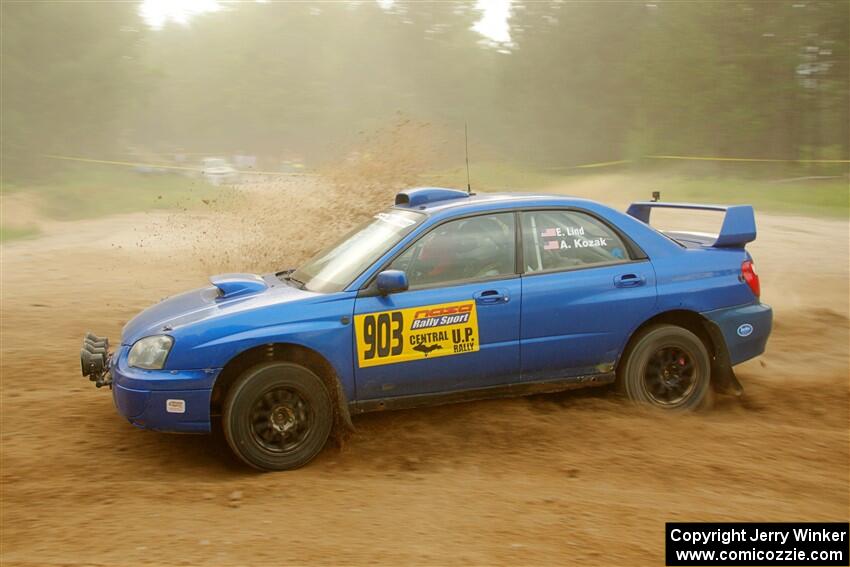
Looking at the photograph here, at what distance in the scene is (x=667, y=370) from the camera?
612cm

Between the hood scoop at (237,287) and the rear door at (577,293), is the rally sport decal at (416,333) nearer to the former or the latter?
the rear door at (577,293)

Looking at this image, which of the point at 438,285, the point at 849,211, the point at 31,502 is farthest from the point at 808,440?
the point at 849,211

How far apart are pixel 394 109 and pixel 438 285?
45610mm

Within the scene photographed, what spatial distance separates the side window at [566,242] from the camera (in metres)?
5.93

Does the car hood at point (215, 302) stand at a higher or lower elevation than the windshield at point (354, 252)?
lower

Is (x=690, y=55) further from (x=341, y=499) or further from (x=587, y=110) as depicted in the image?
(x=341, y=499)

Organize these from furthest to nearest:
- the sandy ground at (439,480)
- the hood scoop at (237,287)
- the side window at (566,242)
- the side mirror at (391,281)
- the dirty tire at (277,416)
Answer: the side window at (566,242)
the hood scoop at (237,287)
the side mirror at (391,281)
the dirty tire at (277,416)
the sandy ground at (439,480)

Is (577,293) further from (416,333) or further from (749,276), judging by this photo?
(749,276)

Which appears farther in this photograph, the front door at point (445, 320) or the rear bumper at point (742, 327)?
the rear bumper at point (742, 327)

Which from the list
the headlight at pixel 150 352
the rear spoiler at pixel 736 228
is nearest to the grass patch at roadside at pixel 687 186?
the rear spoiler at pixel 736 228

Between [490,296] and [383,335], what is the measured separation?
76cm

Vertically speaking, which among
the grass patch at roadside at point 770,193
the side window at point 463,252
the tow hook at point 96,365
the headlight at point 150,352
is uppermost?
the grass patch at roadside at point 770,193

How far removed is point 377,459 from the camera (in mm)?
5422

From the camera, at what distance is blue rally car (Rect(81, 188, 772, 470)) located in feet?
17.1
